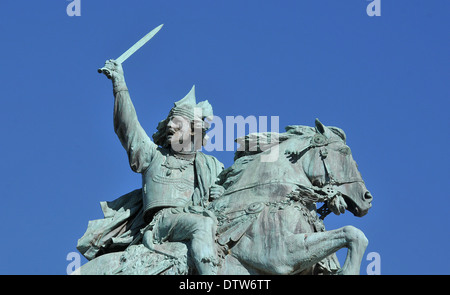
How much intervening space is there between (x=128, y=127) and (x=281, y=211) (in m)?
3.13

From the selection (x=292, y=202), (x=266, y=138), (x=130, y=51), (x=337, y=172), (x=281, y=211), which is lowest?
(x=281, y=211)

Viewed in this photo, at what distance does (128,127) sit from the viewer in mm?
20047

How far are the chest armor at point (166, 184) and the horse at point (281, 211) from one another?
1.75 ft

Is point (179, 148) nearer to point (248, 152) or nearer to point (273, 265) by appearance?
point (248, 152)

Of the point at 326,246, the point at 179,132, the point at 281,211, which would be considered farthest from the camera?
the point at 179,132

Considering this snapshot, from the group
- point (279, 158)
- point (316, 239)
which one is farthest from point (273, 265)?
point (279, 158)

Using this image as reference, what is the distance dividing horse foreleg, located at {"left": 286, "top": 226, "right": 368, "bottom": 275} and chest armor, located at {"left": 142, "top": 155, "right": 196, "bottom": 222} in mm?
2251

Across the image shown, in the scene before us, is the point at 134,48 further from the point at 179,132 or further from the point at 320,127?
the point at 320,127

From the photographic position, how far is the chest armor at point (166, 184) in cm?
1956

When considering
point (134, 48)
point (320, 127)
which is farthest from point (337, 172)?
point (134, 48)

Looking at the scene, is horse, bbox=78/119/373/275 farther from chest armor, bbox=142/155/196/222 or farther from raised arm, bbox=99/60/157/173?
raised arm, bbox=99/60/157/173
